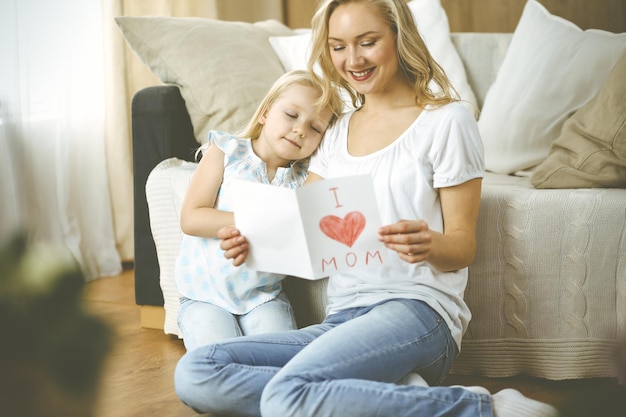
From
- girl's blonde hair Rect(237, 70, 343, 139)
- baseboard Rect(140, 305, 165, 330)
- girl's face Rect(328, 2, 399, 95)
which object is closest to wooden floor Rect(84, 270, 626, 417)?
baseboard Rect(140, 305, 165, 330)

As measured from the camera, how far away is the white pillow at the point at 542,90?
1990mm

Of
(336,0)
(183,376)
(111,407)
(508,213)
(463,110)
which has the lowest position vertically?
(111,407)

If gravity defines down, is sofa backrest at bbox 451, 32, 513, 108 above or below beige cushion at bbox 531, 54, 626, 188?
above

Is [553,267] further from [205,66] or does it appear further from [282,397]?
[205,66]

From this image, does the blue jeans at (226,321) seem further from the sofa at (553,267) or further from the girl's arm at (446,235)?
the girl's arm at (446,235)

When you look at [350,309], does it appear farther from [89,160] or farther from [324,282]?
[89,160]

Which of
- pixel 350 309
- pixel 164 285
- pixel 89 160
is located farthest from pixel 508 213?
pixel 89 160

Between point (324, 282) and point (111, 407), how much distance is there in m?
0.51

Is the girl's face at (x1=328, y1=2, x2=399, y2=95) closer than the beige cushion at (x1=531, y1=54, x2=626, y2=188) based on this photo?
Yes

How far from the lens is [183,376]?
53.1 inches

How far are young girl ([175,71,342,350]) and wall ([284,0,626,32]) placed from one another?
1.55m

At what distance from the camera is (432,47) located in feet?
7.56

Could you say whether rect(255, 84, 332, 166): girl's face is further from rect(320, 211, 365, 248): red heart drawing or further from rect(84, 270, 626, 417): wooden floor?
rect(84, 270, 626, 417): wooden floor

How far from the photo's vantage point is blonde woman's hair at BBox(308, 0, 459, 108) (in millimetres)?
1396
